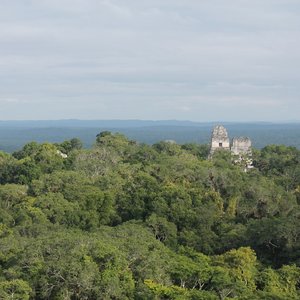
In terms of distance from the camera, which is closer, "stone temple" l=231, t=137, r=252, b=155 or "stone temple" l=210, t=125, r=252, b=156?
"stone temple" l=210, t=125, r=252, b=156

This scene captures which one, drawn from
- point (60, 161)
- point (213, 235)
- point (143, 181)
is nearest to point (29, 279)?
point (213, 235)

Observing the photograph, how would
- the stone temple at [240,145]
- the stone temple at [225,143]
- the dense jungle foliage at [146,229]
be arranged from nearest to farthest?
the dense jungle foliage at [146,229]
the stone temple at [225,143]
the stone temple at [240,145]

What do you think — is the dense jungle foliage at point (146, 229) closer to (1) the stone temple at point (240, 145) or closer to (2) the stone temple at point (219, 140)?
(2) the stone temple at point (219, 140)

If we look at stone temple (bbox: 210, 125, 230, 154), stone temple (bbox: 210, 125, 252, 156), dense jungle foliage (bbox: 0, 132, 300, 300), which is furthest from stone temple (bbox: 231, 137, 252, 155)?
dense jungle foliage (bbox: 0, 132, 300, 300)

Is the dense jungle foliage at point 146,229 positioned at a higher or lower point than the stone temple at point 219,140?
lower

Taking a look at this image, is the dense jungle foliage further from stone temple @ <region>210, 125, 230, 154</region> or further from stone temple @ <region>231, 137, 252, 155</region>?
stone temple @ <region>231, 137, 252, 155</region>

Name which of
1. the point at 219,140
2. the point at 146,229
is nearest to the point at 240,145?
the point at 219,140

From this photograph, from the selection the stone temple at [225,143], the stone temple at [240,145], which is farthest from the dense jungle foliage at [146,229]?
the stone temple at [240,145]

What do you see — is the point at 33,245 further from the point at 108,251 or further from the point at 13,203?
the point at 13,203
